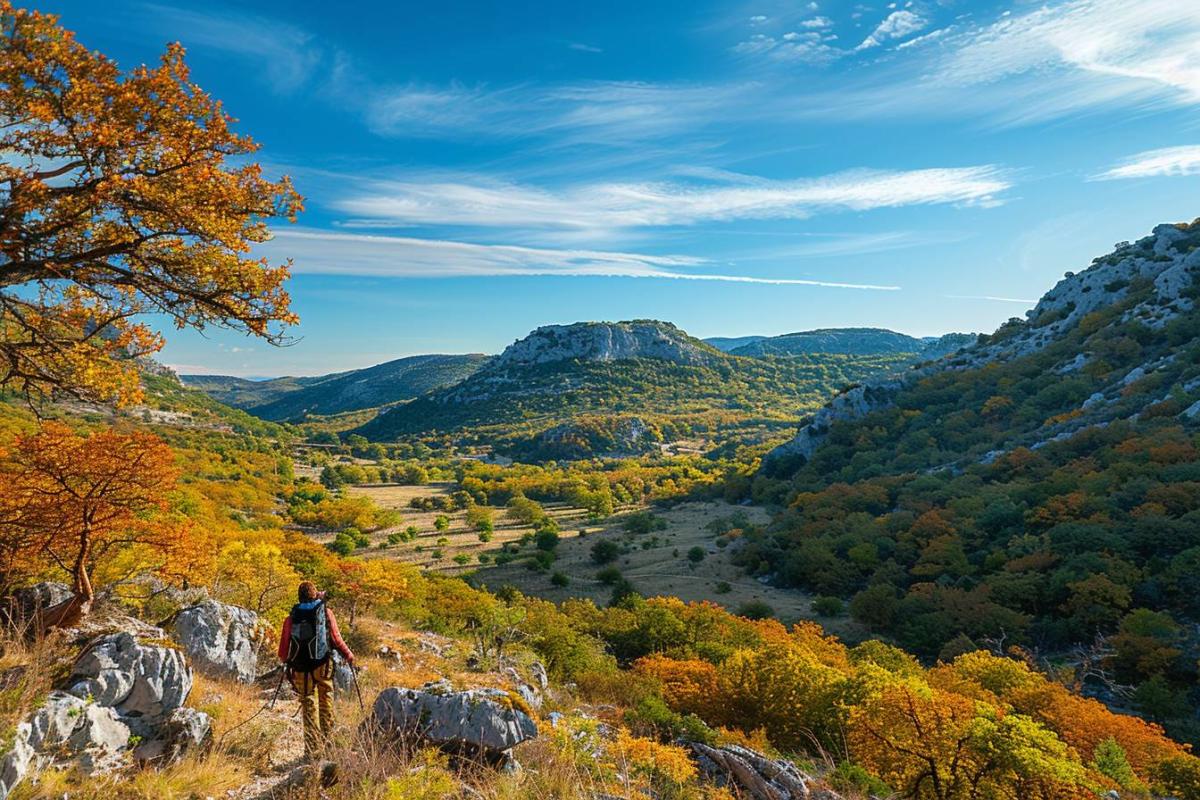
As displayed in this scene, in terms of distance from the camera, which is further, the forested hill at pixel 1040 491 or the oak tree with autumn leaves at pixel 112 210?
the forested hill at pixel 1040 491

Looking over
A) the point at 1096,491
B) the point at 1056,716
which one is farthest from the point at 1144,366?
the point at 1056,716

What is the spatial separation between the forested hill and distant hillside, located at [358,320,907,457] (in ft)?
183

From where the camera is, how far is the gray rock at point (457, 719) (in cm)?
613

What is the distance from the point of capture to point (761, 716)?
12.8m

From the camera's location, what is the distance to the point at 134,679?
5809 millimetres

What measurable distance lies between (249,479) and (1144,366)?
8923cm

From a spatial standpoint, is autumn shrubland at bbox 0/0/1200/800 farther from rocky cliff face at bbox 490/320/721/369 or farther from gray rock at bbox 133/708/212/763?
rocky cliff face at bbox 490/320/721/369

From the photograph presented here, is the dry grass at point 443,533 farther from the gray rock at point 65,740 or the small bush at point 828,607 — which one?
the gray rock at point 65,740

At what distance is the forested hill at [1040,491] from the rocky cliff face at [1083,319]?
0.24m

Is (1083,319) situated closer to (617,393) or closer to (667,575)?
(667,575)

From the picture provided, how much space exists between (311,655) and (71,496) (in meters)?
5.57

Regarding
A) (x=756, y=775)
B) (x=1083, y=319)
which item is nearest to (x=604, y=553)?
(x=756, y=775)

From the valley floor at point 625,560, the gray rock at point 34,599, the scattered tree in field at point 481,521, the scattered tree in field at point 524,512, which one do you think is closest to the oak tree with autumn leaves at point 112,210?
the gray rock at point 34,599

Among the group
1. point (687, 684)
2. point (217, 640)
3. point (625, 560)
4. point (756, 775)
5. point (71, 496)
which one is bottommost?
point (625, 560)
